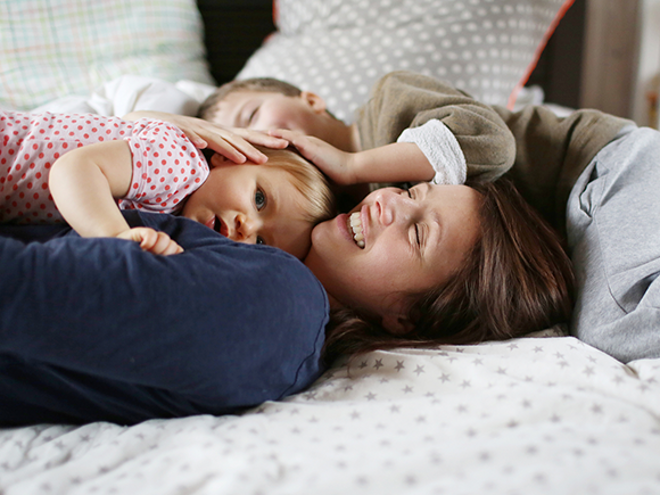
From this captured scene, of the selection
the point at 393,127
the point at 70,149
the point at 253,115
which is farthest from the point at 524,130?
the point at 70,149

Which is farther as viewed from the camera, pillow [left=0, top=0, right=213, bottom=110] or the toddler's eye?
pillow [left=0, top=0, right=213, bottom=110]

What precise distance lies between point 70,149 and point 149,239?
30cm

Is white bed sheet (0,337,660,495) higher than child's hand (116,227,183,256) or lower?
lower

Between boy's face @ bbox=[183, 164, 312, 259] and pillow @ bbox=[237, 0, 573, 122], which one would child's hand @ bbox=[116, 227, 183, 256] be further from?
pillow @ bbox=[237, 0, 573, 122]

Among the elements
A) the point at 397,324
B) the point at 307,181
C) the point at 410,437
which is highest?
the point at 307,181

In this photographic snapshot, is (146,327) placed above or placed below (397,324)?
above

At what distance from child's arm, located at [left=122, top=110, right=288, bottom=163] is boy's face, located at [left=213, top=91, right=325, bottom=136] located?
305 mm

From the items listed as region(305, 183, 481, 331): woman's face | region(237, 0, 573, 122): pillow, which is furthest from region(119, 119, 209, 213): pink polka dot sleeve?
region(237, 0, 573, 122): pillow

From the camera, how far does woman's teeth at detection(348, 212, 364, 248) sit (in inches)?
37.1

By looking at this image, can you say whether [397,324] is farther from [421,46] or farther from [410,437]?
[421,46]

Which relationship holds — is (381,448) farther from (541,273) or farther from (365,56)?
(365,56)

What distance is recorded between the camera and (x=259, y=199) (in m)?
0.91

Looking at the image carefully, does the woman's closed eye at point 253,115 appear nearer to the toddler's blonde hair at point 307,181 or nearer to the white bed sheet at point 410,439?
the toddler's blonde hair at point 307,181

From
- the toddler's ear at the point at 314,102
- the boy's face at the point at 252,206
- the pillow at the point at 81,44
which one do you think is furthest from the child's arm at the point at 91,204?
the pillow at the point at 81,44
